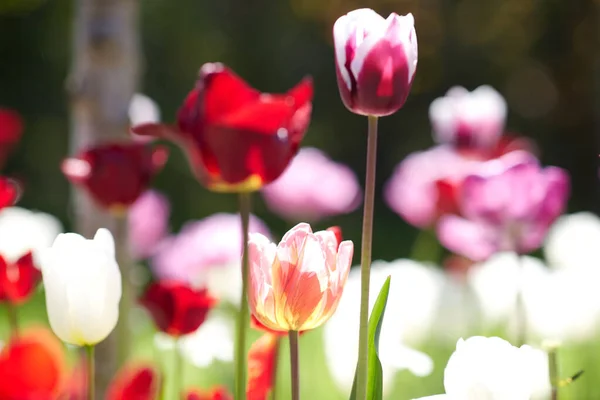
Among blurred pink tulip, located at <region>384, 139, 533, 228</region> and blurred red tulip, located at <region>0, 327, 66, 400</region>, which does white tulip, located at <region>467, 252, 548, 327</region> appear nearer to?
blurred pink tulip, located at <region>384, 139, 533, 228</region>

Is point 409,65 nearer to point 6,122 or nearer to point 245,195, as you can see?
point 245,195

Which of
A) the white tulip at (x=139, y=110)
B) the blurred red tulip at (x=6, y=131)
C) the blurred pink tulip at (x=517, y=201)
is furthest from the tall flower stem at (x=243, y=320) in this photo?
the white tulip at (x=139, y=110)

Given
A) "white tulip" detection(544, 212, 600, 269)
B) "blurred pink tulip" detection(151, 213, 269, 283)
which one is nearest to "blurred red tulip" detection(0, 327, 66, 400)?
"blurred pink tulip" detection(151, 213, 269, 283)

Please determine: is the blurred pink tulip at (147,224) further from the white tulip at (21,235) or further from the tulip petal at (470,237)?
the tulip petal at (470,237)

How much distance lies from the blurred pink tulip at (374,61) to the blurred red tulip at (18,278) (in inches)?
15.4

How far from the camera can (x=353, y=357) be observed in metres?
1.10

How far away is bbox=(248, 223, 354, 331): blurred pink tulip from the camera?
69cm

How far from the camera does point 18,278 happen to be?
91 cm

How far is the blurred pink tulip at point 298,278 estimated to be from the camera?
694 mm

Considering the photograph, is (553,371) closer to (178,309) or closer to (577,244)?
(178,309)

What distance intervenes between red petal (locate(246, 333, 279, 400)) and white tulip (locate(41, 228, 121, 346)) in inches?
6.8

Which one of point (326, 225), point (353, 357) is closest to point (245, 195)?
point (353, 357)

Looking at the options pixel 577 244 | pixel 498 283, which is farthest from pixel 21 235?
pixel 577 244

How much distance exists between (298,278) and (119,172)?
49 cm
